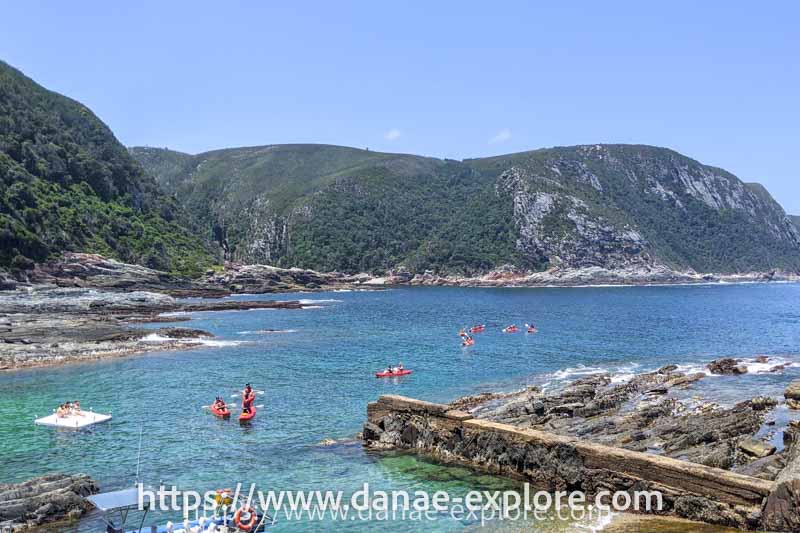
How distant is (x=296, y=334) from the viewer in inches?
2574

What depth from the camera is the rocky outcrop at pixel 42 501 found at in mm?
15961

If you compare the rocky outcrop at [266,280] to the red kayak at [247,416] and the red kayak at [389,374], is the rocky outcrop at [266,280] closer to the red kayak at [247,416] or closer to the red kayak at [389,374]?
the red kayak at [389,374]

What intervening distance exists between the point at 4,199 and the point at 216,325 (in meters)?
49.0

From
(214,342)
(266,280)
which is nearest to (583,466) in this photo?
(214,342)

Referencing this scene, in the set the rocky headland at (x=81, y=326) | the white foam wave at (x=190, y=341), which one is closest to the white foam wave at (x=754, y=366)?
the white foam wave at (x=190, y=341)

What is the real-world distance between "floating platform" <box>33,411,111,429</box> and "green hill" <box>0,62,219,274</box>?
6673cm

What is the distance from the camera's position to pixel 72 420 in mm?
26906

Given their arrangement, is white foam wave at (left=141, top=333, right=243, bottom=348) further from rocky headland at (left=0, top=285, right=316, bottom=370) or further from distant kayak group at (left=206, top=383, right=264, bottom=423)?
distant kayak group at (left=206, top=383, right=264, bottom=423)

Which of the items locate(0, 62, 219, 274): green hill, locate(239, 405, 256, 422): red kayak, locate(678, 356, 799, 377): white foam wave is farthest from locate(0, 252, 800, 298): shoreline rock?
locate(678, 356, 799, 377): white foam wave

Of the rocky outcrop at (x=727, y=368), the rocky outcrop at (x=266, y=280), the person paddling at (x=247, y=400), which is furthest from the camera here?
the rocky outcrop at (x=266, y=280)

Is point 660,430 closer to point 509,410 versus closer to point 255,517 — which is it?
point 509,410

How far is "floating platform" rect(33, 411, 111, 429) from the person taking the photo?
26750 mm

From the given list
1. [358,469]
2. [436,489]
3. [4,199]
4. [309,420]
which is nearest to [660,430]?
[436,489]

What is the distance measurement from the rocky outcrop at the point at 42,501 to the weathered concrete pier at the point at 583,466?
34.1 feet
